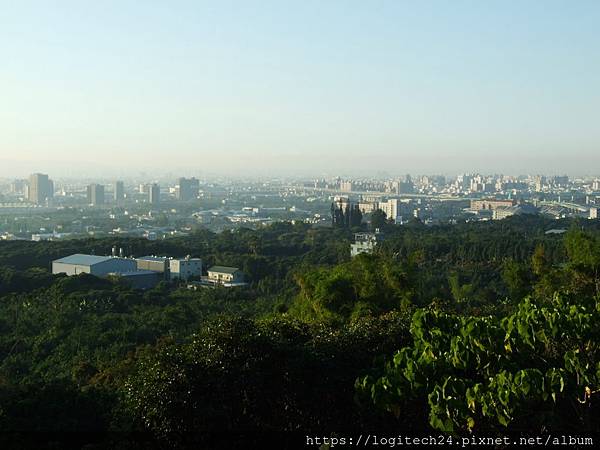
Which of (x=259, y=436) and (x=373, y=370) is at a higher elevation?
(x=373, y=370)

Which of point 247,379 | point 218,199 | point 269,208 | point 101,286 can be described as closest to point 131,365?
→ point 247,379

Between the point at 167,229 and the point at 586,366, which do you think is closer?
the point at 586,366

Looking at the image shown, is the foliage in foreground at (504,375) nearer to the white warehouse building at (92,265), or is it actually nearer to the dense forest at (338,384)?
the dense forest at (338,384)

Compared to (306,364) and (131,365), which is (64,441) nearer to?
(306,364)

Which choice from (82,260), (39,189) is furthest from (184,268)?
(39,189)

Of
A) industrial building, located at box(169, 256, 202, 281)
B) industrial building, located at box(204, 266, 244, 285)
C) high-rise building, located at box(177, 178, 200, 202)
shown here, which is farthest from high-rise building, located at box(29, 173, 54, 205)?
industrial building, located at box(204, 266, 244, 285)

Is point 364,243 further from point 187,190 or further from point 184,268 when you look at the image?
point 187,190
